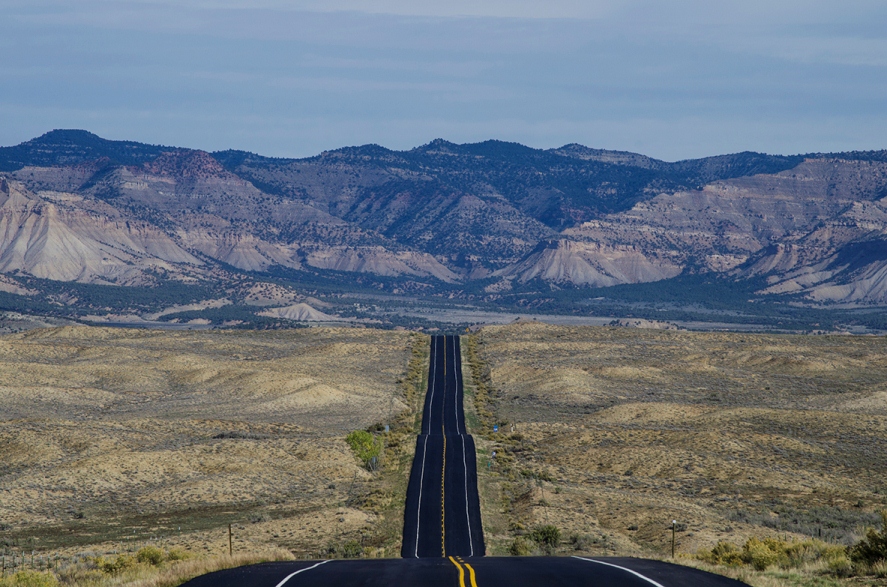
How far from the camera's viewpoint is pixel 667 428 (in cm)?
8912

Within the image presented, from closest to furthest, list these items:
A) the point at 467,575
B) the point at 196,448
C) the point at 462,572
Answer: the point at 467,575
the point at 462,572
the point at 196,448

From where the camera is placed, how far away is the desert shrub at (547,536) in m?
49.2

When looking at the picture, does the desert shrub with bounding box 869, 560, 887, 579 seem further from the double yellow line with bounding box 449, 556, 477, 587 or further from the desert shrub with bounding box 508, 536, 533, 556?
the desert shrub with bounding box 508, 536, 533, 556

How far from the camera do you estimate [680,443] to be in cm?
8050

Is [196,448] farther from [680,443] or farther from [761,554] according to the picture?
[761,554]

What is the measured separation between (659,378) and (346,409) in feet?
136

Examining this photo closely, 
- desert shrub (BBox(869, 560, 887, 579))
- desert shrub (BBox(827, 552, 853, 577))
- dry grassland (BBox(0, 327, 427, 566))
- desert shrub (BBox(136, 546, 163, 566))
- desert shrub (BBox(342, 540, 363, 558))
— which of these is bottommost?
dry grassland (BBox(0, 327, 427, 566))

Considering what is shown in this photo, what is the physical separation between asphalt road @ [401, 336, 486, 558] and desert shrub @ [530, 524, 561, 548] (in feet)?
8.48

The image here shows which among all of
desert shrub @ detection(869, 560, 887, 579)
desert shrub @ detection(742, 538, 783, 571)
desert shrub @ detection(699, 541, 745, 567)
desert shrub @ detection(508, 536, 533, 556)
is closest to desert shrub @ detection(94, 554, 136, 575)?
desert shrub @ detection(508, 536, 533, 556)

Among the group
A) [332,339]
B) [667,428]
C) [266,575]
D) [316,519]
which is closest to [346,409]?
[667,428]

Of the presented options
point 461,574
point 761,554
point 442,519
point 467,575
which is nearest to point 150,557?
point 461,574

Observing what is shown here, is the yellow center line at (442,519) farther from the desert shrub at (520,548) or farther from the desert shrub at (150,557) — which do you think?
the desert shrub at (150,557)

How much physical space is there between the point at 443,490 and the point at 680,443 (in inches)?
918

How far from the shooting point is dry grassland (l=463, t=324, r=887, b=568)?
55.0 m
